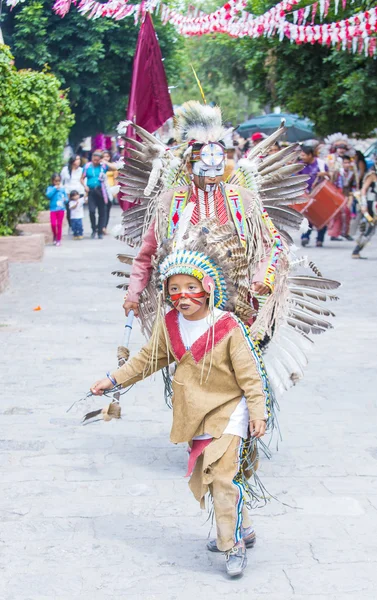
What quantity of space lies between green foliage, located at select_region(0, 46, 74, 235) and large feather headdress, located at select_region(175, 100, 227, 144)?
7.76m

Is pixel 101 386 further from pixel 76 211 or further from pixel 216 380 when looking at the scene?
pixel 76 211

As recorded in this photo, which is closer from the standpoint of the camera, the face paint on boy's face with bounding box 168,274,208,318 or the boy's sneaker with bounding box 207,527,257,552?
the face paint on boy's face with bounding box 168,274,208,318

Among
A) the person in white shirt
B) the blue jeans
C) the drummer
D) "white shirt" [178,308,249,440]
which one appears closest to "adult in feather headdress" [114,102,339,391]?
"white shirt" [178,308,249,440]

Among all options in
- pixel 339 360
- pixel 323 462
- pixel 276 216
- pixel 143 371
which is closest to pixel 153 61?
pixel 339 360

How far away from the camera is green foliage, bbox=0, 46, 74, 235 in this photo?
13758 millimetres

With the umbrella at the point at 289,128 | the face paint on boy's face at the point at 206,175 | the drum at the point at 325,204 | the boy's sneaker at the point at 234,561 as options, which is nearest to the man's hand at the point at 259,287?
the face paint on boy's face at the point at 206,175

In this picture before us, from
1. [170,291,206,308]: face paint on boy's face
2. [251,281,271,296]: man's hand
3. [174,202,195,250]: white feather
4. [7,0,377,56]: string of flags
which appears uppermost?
[7,0,377,56]: string of flags

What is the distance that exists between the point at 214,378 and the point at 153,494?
111cm

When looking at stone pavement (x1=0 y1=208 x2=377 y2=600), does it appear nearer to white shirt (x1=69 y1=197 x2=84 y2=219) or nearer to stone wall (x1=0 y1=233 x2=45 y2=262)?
stone wall (x1=0 y1=233 x2=45 y2=262)

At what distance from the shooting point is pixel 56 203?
19016mm

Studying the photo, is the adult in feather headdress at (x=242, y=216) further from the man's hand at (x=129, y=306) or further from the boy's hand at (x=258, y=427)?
the boy's hand at (x=258, y=427)

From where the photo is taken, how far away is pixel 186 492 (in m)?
5.20

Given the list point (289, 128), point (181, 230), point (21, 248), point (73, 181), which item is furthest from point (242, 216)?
point (289, 128)

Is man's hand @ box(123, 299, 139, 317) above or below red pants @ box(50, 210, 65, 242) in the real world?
above
